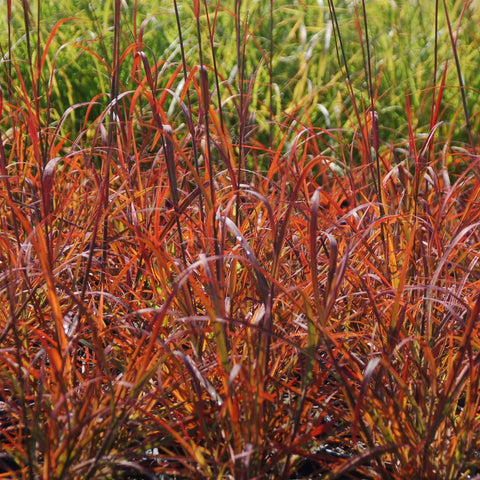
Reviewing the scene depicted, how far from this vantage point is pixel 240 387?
0.99 m

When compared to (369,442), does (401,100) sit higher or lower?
lower

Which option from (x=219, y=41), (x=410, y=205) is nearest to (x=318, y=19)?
(x=219, y=41)

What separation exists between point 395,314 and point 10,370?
0.63 meters

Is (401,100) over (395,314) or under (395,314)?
under

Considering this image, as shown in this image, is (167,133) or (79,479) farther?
(167,133)

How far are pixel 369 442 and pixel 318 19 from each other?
2.94 metres

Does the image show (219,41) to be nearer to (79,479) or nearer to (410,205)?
(410,205)

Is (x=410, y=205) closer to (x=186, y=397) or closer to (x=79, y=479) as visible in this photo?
(x=186, y=397)

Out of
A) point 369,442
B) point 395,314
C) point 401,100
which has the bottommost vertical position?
point 401,100

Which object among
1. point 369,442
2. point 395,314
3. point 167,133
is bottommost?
point 369,442

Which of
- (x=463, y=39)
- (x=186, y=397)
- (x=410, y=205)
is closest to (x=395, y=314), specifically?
(x=186, y=397)

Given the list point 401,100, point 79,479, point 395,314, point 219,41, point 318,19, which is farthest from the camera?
point 318,19

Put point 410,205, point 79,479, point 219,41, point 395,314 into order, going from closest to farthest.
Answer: point 79,479
point 395,314
point 410,205
point 219,41

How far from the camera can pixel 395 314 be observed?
3.47 feet
